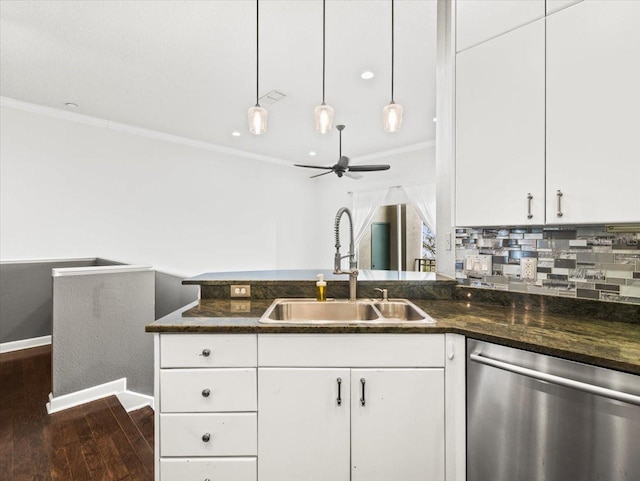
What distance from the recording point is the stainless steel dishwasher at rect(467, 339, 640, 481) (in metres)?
0.99

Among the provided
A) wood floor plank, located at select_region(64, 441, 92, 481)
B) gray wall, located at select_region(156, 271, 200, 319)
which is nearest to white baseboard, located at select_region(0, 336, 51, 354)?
gray wall, located at select_region(156, 271, 200, 319)

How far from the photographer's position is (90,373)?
2.57m

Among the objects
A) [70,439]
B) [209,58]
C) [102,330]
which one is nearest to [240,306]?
[70,439]

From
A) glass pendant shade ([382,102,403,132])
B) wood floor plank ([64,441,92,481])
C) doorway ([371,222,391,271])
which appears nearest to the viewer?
wood floor plank ([64,441,92,481])

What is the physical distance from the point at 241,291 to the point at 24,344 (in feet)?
11.5

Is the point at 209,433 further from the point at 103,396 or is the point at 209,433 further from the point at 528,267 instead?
the point at 103,396

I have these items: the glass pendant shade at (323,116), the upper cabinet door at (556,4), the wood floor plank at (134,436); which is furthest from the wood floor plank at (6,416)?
the upper cabinet door at (556,4)

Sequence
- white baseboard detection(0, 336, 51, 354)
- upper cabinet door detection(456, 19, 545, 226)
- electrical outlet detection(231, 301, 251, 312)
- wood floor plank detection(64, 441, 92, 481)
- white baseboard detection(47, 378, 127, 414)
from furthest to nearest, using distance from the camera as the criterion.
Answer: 1. white baseboard detection(0, 336, 51, 354)
2. white baseboard detection(47, 378, 127, 414)
3. wood floor plank detection(64, 441, 92, 481)
4. electrical outlet detection(231, 301, 251, 312)
5. upper cabinet door detection(456, 19, 545, 226)

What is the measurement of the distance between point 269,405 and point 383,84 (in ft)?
9.96

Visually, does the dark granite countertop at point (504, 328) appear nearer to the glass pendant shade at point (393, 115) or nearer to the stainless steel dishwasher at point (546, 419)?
the stainless steel dishwasher at point (546, 419)

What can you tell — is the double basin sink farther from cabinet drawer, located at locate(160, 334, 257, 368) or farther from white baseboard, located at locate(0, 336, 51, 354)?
white baseboard, located at locate(0, 336, 51, 354)

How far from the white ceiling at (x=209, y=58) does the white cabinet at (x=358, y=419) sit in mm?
2274

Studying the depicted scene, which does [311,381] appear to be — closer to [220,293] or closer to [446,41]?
[220,293]

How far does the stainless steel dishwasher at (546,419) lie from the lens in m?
0.99
